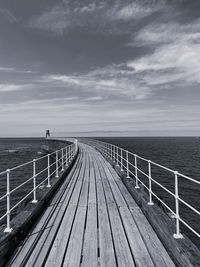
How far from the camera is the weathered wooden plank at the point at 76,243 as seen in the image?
2.98 meters

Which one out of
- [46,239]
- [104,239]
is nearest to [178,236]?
[104,239]

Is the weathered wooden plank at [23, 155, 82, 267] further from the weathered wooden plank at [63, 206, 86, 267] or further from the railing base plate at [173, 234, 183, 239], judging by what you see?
the railing base plate at [173, 234, 183, 239]

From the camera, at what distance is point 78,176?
9.10 m

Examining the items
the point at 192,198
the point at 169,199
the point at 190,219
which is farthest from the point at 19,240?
the point at 192,198

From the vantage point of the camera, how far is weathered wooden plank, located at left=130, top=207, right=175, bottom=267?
2.99 metres

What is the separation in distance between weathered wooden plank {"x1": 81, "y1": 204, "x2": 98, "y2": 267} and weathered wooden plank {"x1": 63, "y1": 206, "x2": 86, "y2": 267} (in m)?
0.09

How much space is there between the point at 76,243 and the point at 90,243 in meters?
0.24

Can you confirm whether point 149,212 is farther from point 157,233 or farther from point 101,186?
point 101,186

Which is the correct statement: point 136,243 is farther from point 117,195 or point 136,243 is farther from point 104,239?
point 117,195

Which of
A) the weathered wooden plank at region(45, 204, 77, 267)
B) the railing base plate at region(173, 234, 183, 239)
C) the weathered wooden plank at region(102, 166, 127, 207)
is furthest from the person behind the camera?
the weathered wooden plank at region(102, 166, 127, 207)

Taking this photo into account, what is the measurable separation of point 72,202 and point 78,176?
353 cm

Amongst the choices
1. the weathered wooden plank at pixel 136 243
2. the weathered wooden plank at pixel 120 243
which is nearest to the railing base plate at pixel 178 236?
the weathered wooden plank at pixel 136 243

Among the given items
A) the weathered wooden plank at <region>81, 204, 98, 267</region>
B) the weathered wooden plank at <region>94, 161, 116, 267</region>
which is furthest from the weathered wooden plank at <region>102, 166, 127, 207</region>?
the weathered wooden plank at <region>81, 204, 98, 267</region>

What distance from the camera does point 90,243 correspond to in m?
3.49
